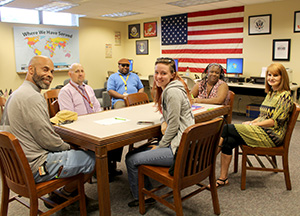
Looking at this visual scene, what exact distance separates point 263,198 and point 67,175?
1.73 m

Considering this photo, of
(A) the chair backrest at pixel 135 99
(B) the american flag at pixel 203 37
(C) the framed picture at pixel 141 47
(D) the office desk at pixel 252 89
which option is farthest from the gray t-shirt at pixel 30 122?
(C) the framed picture at pixel 141 47

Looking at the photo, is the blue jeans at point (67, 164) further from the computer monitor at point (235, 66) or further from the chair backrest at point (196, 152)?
the computer monitor at point (235, 66)

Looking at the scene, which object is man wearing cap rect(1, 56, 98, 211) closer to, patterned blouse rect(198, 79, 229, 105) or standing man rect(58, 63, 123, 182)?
standing man rect(58, 63, 123, 182)

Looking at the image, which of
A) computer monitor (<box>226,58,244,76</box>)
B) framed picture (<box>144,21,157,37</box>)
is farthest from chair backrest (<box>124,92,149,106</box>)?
framed picture (<box>144,21,157,37</box>)

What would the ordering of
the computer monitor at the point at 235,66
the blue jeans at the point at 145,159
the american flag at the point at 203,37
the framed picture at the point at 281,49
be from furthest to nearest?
the american flag at the point at 203,37 → the computer monitor at the point at 235,66 → the framed picture at the point at 281,49 → the blue jeans at the point at 145,159

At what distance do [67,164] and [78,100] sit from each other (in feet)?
3.99

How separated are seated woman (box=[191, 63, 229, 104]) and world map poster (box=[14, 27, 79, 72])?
4.74m

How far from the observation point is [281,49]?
18.7ft

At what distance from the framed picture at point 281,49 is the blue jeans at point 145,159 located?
457cm

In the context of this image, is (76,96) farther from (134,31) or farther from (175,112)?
(134,31)

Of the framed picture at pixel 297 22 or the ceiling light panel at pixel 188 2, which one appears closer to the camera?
the framed picture at pixel 297 22

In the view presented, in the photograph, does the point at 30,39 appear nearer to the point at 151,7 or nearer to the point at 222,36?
the point at 151,7

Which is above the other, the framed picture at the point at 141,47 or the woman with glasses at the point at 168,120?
the framed picture at the point at 141,47

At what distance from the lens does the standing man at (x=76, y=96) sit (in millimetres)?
2939
